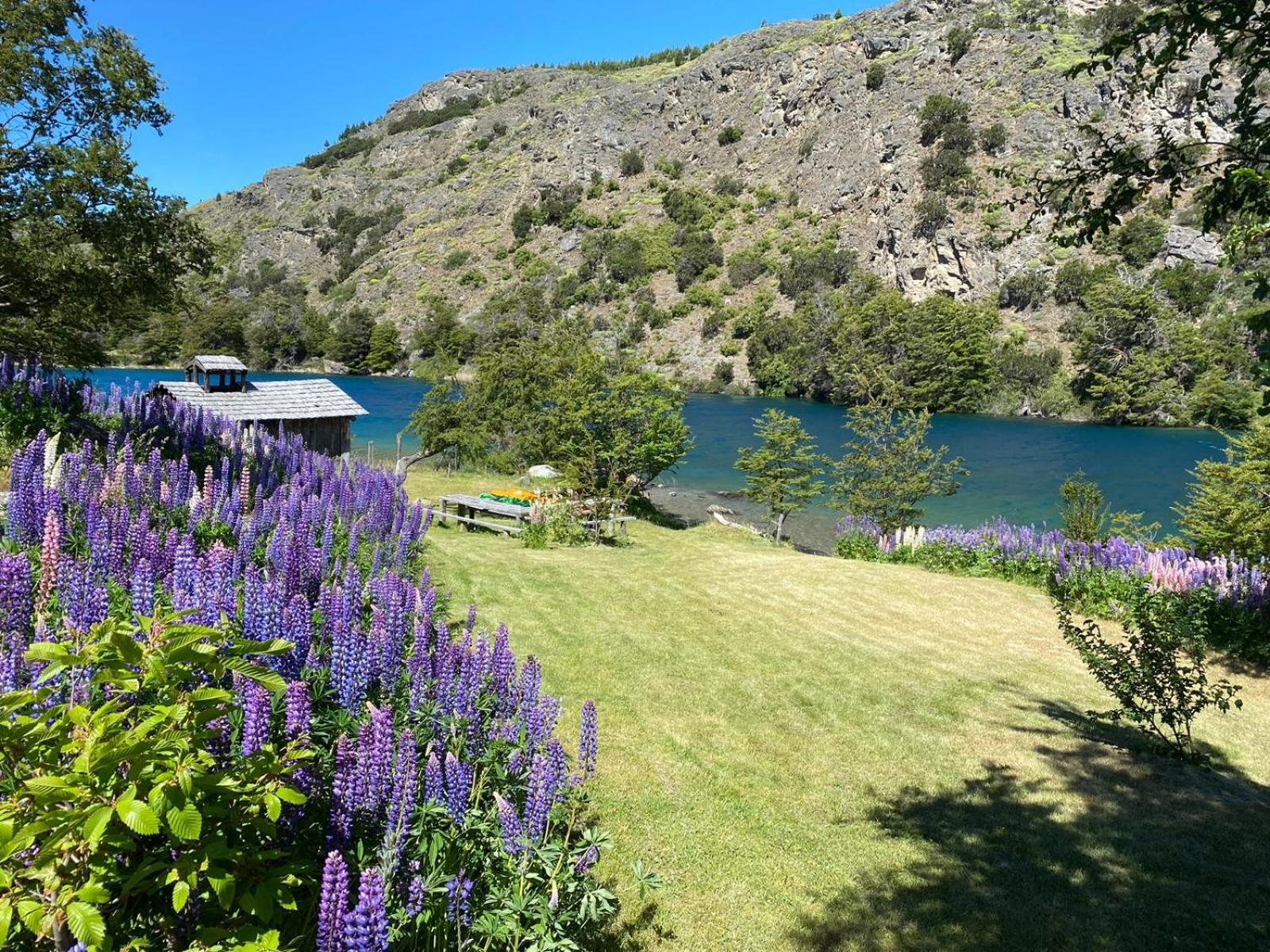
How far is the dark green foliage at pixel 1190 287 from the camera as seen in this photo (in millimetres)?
68125

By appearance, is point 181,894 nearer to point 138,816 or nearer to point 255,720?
point 138,816

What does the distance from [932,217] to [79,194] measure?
9381cm

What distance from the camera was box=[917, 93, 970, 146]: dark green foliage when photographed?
10050cm

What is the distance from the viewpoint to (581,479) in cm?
2609

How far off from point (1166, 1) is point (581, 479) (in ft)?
71.7

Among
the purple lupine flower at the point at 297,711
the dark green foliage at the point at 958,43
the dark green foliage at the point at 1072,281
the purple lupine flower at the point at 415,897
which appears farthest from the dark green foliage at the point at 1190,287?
the purple lupine flower at the point at 297,711

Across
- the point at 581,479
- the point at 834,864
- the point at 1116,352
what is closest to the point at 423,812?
the point at 834,864

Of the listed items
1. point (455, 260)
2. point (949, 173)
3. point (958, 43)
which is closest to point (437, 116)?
point (455, 260)

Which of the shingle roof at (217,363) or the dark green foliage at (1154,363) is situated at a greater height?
the dark green foliage at (1154,363)

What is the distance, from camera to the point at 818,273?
3797 inches

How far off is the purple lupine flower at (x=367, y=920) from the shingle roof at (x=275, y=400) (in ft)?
86.1

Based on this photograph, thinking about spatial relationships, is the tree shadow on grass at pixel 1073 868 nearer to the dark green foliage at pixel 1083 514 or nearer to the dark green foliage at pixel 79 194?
the dark green foliage at pixel 1083 514

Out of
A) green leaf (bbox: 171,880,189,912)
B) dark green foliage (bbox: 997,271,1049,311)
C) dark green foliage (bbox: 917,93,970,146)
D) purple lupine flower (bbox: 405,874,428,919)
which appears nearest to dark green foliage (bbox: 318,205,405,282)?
dark green foliage (bbox: 917,93,970,146)

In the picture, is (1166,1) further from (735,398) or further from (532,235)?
(532,235)
